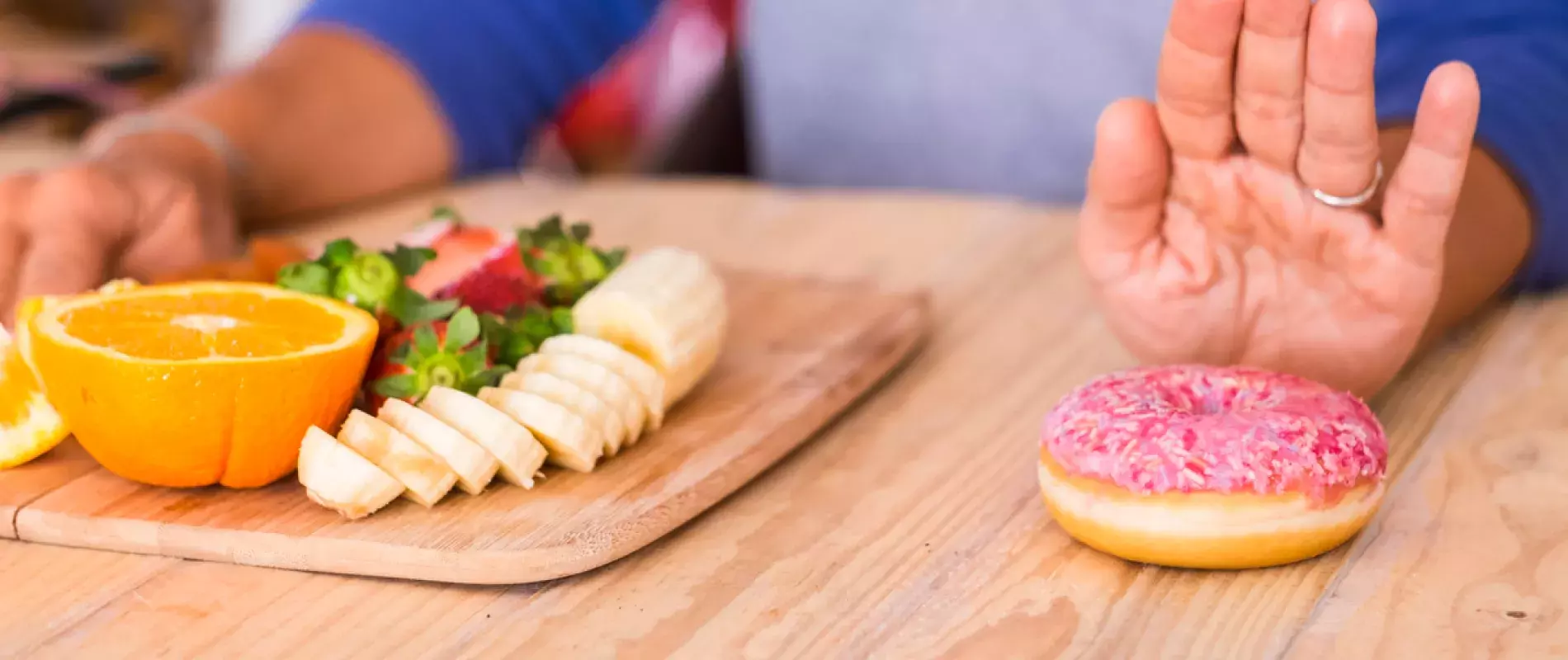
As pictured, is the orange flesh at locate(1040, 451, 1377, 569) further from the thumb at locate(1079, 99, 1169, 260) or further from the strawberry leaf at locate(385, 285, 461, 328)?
the strawberry leaf at locate(385, 285, 461, 328)

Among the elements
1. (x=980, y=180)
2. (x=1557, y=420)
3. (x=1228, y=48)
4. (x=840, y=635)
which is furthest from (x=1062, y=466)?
(x=980, y=180)

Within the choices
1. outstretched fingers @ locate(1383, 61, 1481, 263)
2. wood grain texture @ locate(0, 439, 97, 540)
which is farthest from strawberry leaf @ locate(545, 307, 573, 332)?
outstretched fingers @ locate(1383, 61, 1481, 263)

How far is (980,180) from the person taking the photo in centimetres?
164

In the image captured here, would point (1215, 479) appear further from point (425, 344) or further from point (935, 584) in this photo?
point (425, 344)

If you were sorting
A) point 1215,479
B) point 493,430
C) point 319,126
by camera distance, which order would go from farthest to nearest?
1. point 319,126
2. point 493,430
3. point 1215,479

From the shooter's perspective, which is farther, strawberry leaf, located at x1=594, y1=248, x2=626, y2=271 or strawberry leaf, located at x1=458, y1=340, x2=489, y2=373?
strawberry leaf, located at x1=594, y1=248, x2=626, y2=271

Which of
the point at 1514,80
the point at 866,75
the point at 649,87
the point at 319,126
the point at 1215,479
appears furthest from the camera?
the point at 649,87

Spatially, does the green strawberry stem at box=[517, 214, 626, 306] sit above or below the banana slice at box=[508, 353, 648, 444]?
above

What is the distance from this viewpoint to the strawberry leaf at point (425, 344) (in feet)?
2.66

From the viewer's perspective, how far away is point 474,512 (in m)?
0.76

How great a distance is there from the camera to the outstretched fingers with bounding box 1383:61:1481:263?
728 mm

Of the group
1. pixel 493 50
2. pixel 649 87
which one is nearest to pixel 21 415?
pixel 493 50

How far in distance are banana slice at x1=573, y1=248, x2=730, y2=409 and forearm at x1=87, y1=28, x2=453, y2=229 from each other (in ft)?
2.05

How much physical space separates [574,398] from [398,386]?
0.10m
